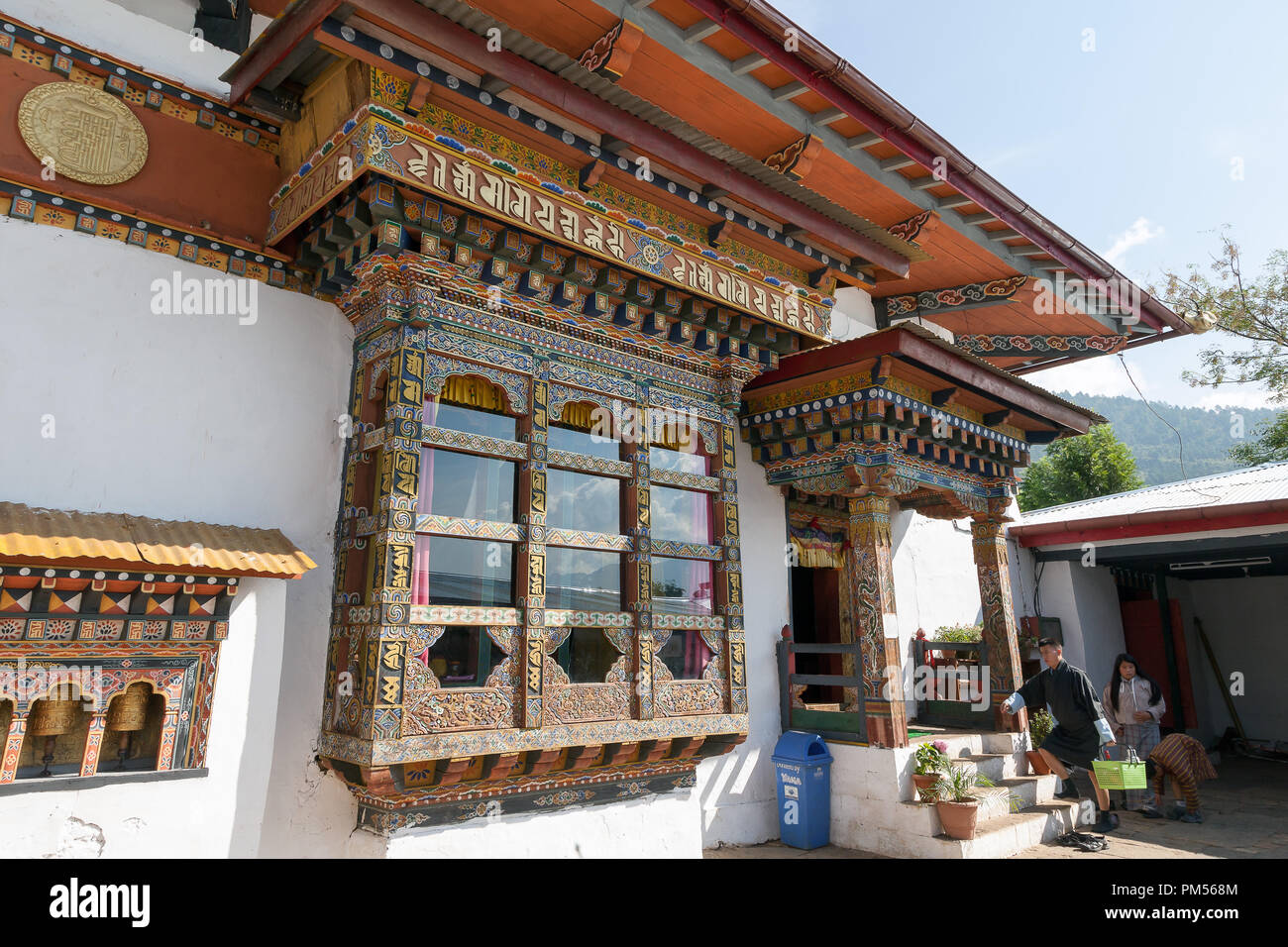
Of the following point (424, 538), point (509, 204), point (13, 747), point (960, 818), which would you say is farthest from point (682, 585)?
point (13, 747)

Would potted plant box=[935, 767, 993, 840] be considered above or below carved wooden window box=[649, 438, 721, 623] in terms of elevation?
below

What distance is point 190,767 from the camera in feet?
11.4

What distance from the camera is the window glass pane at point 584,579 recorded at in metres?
4.83

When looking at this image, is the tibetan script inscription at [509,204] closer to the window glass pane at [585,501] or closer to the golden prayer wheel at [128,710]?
the window glass pane at [585,501]

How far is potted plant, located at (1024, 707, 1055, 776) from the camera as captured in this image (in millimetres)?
6906

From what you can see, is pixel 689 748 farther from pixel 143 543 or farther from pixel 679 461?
pixel 143 543

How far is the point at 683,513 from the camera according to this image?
5.65 m

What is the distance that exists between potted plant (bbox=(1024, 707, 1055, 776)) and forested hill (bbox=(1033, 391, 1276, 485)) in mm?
99768

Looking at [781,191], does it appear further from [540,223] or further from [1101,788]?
[1101,788]

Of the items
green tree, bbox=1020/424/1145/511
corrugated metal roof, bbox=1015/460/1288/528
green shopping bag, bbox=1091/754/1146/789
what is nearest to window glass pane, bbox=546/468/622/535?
green shopping bag, bbox=1091/754/1146/789

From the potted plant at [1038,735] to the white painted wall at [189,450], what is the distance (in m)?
5.77

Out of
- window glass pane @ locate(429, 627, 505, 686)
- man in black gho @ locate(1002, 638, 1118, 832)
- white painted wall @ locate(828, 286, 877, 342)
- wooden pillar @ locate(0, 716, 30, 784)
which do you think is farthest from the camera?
white painted wall @ locate(828, 286, 877, 342)

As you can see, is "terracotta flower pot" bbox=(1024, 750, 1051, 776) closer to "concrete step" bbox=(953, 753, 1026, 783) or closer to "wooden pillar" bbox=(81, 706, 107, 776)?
"concrete step" bbox=(953, 753, 1026, 783)

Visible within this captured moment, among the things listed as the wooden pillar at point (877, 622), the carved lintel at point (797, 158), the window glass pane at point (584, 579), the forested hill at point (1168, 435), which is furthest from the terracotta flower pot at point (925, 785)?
the forested hill at point (1168, 435)
